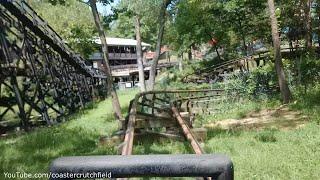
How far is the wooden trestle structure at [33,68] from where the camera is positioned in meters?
15.8

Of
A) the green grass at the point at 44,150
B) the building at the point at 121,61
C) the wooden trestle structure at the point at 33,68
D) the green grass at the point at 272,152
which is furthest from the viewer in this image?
the building at the point at 121,61

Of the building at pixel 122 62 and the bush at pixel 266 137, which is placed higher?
the building at pixel 122 62

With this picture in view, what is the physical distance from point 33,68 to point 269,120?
10612 millimetres

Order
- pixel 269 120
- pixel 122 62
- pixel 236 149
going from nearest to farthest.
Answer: pixel 236 149
pixel 269 120
pixel 122 62

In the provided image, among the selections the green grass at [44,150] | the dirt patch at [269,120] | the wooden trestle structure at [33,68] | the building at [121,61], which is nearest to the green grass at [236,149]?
the green grass at [44,150]

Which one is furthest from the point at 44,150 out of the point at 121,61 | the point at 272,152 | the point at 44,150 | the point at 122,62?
the point at 122,62

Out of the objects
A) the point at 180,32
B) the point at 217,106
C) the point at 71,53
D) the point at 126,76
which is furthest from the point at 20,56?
the point at 126,76

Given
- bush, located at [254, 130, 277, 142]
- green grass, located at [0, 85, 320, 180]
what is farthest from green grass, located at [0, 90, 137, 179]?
bush, located at [254, 130, 277, 142]

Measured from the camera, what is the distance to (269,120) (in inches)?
532

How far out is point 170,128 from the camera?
9.92 meters

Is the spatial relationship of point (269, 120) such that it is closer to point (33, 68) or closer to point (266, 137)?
point (266, 137)

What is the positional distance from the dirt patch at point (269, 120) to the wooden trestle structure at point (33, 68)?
7.68 m

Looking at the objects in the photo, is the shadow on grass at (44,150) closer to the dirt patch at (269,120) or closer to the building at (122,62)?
the dirt patch at (269,120)

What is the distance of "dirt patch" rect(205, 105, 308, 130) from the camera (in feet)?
39.8
